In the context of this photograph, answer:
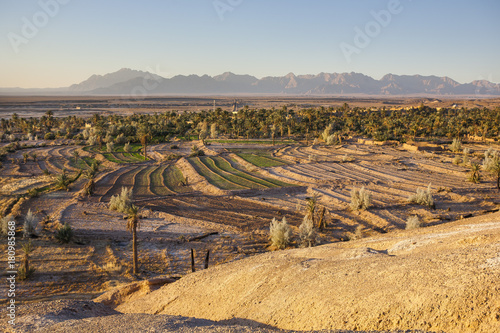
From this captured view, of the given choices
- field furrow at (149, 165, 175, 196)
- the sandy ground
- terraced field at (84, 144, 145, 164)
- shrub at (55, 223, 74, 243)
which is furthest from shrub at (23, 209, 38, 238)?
terraced field at (84, 144, 145, 164)

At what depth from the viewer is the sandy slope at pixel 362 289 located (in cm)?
888

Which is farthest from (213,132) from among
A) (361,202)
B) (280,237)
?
(280,237)

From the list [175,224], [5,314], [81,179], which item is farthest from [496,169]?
[81,179]

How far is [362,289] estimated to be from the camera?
10484 millimetres

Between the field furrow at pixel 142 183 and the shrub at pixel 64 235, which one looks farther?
the field furrow at pixel 142 183

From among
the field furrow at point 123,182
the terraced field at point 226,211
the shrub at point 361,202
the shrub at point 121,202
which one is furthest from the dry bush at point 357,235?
the field furrow at point 123,182

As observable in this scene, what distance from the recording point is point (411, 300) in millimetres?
9383

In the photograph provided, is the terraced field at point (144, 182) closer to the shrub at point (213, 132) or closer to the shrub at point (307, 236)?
the shrub at point (307, 236)

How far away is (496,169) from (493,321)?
3788 cm

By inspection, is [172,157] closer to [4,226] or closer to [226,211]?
[226,211]

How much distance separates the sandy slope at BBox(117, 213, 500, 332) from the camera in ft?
29.1

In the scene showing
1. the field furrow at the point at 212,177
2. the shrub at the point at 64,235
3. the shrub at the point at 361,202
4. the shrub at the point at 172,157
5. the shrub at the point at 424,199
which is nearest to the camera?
the shrub at the point at 64,235

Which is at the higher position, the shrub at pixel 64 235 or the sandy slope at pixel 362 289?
the sandy slope at pixel 362 289

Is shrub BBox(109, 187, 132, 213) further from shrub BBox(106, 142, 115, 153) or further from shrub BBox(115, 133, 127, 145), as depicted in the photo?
shrub BBox(115, 133, 127, 145)
